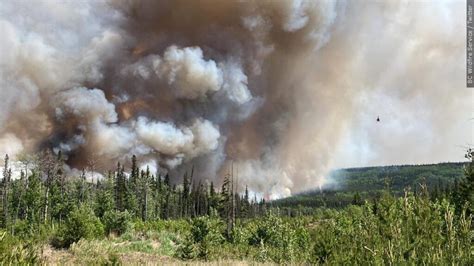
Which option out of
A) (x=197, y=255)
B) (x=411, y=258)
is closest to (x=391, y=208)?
(x=411, y=258)

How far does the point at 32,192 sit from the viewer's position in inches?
2977

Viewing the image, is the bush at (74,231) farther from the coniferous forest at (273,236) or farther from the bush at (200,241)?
the bush at (200,241)

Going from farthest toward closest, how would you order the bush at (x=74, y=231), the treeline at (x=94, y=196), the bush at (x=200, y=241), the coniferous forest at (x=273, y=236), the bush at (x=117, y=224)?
the treeline at (x=94, y=196), the bush at (x=117, y=224), the bush at (x=74, y=231), the bush at (x=200, y=241), the coniferous forest at (x=273, y=236)

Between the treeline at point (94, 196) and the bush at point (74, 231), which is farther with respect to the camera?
the treeline at point (94, 196)

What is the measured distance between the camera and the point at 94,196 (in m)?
117

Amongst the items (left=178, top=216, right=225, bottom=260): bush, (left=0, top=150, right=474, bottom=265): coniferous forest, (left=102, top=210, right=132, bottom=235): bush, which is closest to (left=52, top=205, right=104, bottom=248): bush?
(left=0, top=150, right=474, bottom=265): coniferous forest

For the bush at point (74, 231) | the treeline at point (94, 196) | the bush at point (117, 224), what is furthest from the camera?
the treeline at point (94, 196)

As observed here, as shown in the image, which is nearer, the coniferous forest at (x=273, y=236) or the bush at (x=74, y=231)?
the coniferous forest at (x=273, y=236)

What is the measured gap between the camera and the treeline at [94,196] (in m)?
79.5

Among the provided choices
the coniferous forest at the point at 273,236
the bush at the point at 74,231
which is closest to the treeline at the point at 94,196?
the coniferous forest at the point at 273,236

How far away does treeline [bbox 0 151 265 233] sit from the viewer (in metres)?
79.5

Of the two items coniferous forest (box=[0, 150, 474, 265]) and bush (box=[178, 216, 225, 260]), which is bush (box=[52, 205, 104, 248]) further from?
bush (box=[178, 216, 225, 260])

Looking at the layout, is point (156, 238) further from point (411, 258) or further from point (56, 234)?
point (411, 258)

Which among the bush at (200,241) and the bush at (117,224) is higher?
the bush at (117,224)
